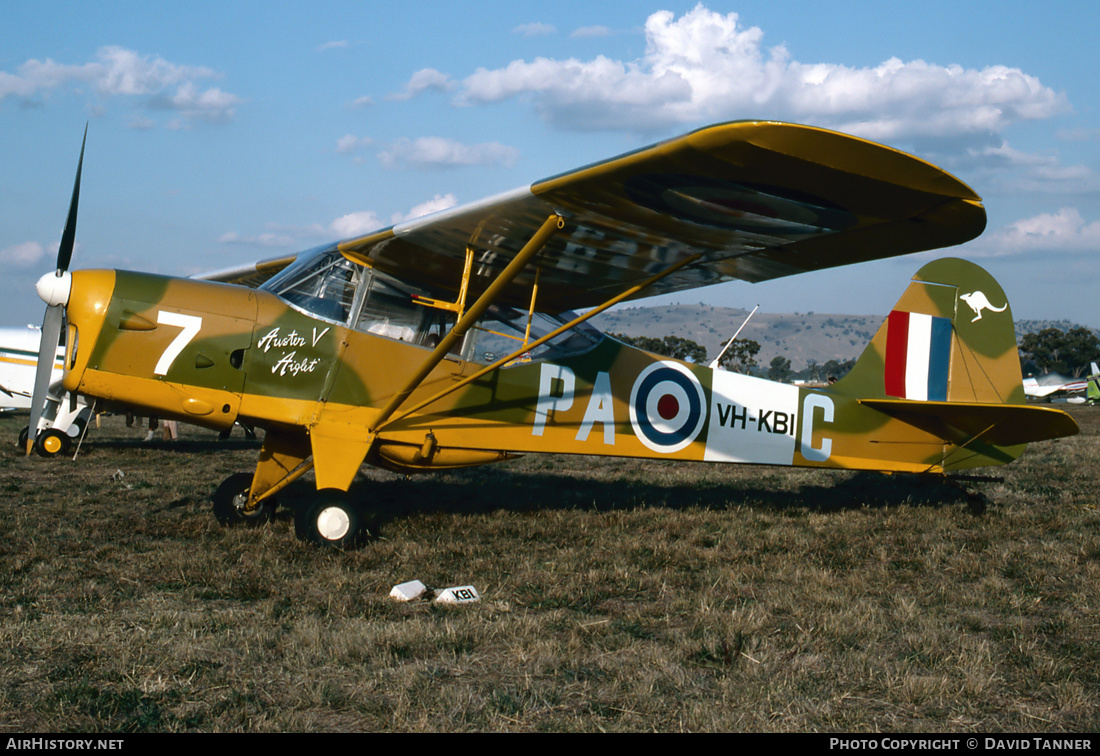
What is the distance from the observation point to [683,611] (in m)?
4.27

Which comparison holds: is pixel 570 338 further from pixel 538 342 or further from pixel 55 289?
pixel 55 289

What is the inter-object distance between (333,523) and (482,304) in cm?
185

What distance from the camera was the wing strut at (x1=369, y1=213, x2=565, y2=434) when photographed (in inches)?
190

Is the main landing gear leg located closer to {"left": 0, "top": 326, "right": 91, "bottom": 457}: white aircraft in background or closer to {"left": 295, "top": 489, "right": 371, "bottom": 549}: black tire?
{"left": 295, "top": 489, "right": 371, "bottom": 549}: black tire

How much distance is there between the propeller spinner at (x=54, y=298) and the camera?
5262 mm

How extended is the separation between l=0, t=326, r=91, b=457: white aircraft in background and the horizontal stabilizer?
33.5 ft

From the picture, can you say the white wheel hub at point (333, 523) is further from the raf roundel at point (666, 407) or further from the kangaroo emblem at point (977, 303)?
the kangaroo emblem at point (977, 303)

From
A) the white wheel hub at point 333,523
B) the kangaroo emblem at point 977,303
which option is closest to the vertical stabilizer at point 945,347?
the kangaroo emblem at point 977,303

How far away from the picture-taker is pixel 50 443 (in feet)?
38.2

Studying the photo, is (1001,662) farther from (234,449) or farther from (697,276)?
(234,449)

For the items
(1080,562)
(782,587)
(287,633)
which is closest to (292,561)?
(287,633)

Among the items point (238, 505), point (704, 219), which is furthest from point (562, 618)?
point (238, 505)
